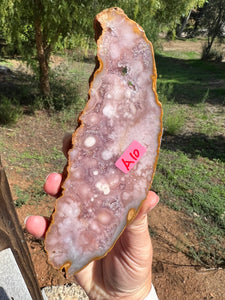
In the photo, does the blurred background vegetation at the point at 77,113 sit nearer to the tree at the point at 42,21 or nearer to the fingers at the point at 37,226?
the tree at the point at 42,21

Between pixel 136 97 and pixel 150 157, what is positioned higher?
pixel 136 97

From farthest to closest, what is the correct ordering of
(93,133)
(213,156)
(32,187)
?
(213,156) < (32,187) < (93,133)

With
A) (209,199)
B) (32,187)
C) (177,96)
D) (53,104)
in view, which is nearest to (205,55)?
(177,96)

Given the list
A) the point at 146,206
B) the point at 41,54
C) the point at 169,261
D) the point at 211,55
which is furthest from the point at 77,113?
the point at 211,55

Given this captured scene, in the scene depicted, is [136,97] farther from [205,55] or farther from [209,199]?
[205,55]

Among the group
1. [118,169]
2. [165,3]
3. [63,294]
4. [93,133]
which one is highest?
[165,3]

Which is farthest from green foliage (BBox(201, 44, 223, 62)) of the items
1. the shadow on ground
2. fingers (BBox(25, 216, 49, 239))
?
fingers (BBox(25, 216, 49, 239))

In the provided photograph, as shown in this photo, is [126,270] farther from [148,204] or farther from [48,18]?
[48,18]
